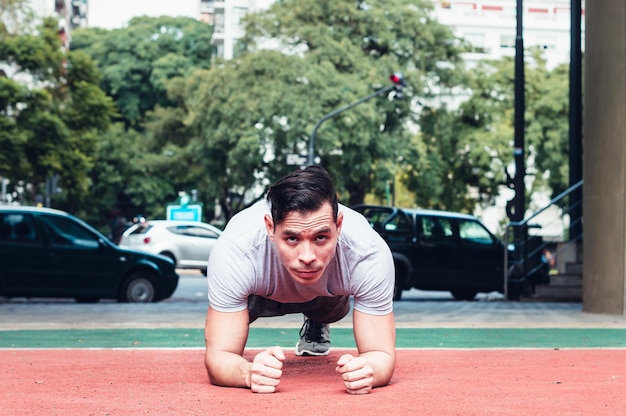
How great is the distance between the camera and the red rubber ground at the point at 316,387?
558 centimetres

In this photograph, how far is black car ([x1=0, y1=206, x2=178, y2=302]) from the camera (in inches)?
727

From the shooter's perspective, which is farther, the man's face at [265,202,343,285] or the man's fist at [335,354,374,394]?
the man's fist at [335,354,374,394]

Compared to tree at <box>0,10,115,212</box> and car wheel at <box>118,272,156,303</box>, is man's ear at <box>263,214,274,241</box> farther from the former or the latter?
tree at <box>0,10,115,212</box>

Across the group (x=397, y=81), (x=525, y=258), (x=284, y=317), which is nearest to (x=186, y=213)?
(x=397, y=81)

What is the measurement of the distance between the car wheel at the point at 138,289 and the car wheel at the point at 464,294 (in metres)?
6.38

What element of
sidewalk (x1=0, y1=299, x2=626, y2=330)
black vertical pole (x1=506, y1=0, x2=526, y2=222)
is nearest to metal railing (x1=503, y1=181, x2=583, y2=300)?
black vertical pole (x1=506, y1=0, x2=526, y2=222)

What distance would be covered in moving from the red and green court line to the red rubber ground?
3.96 ft

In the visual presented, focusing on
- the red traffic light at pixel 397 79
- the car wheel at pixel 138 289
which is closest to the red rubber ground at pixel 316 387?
the car wheel at pixel 138 289

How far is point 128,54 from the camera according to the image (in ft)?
236

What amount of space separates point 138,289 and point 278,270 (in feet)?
44.5

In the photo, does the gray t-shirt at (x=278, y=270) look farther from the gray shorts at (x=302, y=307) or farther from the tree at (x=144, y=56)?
the tree at (x=144, y=56)

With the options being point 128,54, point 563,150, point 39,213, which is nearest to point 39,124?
point 39,213

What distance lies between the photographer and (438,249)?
22.2 m

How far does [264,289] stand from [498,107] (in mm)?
45515
